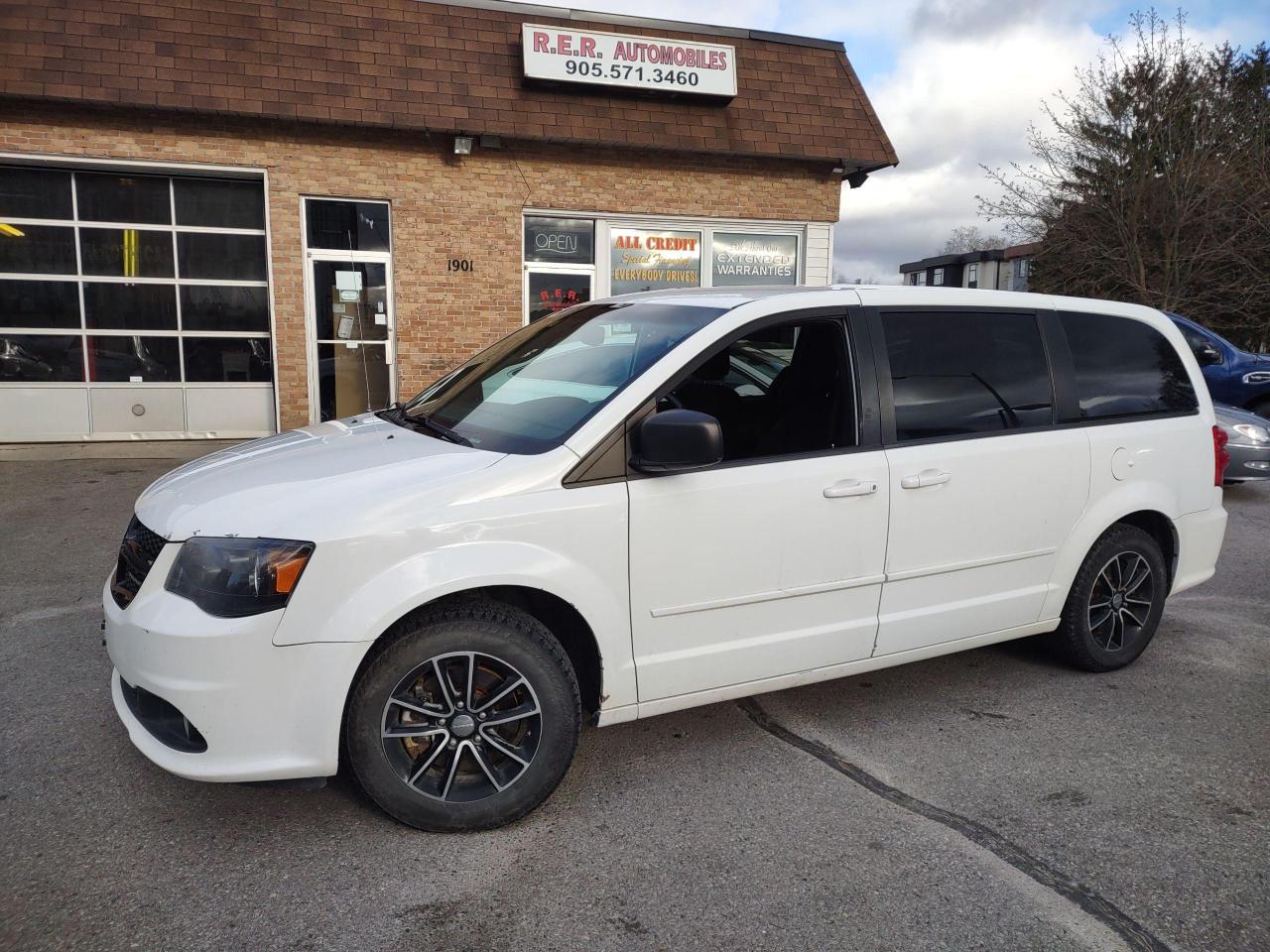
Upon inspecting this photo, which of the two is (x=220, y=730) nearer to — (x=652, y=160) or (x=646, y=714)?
(x=646, y=714)

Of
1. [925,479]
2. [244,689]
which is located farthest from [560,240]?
[244,689]

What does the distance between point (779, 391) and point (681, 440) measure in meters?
1.23

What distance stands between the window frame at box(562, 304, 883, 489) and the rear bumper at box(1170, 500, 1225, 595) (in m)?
2.03

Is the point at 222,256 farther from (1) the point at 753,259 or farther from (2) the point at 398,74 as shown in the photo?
(1) the point at 753,259

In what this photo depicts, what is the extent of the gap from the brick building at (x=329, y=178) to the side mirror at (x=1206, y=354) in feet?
14.8

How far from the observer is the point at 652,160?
483 inches

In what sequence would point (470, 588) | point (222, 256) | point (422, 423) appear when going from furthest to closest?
point (222, 256) → point (422, 423) → point (470, 588)

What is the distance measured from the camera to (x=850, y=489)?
361 centimetres

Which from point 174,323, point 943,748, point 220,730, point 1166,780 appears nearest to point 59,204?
point 174,323

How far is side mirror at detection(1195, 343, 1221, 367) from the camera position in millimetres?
10516

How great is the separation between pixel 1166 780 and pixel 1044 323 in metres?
2.04

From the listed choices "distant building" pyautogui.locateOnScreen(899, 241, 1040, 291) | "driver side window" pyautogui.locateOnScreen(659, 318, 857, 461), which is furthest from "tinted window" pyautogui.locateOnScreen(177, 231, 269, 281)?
"distant building" pyautogui.locateOnScreen(899, 241, 1040, 291)

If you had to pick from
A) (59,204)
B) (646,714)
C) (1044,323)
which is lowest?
(646,714)

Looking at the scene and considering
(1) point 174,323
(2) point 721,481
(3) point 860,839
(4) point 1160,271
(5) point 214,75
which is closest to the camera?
(3) point 860,839
